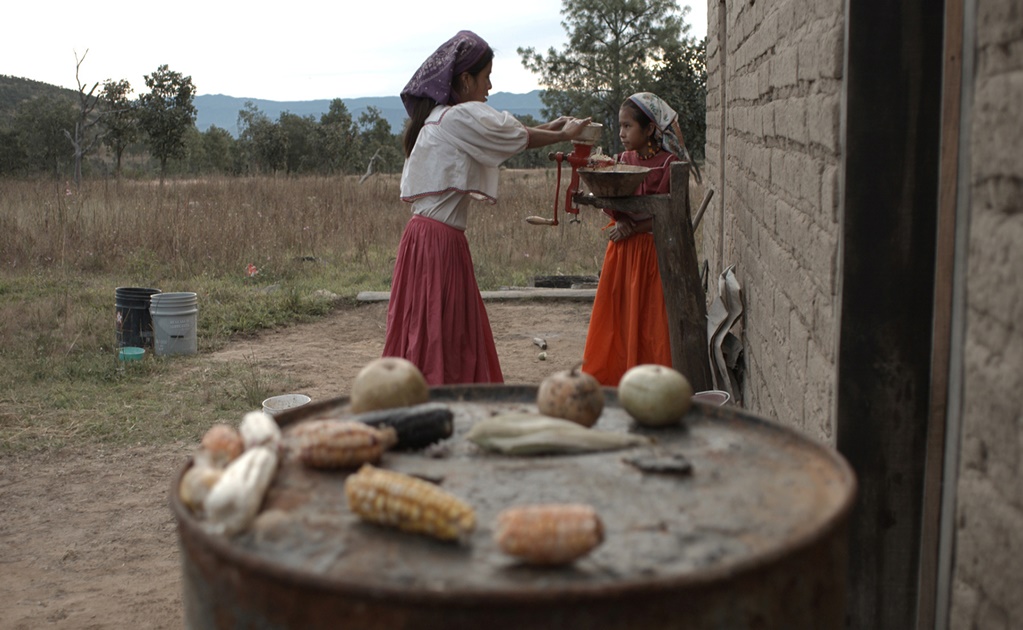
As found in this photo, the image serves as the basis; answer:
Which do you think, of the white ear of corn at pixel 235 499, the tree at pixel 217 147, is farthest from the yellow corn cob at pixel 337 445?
the tree at pixel 217 147

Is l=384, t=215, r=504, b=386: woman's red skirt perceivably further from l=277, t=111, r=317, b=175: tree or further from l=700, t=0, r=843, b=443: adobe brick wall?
l=277, t=111, r=317, b=175: tree

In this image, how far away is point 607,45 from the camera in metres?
48.8

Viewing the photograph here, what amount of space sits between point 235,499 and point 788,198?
108 inches

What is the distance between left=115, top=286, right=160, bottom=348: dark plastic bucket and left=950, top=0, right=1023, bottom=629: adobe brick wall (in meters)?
6.77

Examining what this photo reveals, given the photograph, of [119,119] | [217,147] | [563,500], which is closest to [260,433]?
[563,500]

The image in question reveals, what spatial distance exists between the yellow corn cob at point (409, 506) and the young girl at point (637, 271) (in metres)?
4.22

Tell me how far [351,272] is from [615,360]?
19.2 feet

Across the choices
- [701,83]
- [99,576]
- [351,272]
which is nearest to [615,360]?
[99,576]

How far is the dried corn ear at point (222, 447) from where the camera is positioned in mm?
1642

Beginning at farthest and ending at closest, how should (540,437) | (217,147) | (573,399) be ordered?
1. (217,147)
2. (573,399)
3. (540,437)

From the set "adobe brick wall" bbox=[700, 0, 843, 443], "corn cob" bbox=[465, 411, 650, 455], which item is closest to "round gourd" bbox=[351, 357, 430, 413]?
"corn cob" bbox=[465, 411, 650, 455]

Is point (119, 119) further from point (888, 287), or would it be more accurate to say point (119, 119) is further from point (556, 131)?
point (888, 287)

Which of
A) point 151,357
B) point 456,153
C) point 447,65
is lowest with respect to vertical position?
point 151,357

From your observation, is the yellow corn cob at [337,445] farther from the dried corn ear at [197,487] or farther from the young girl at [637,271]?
the young girl at [637,271]
